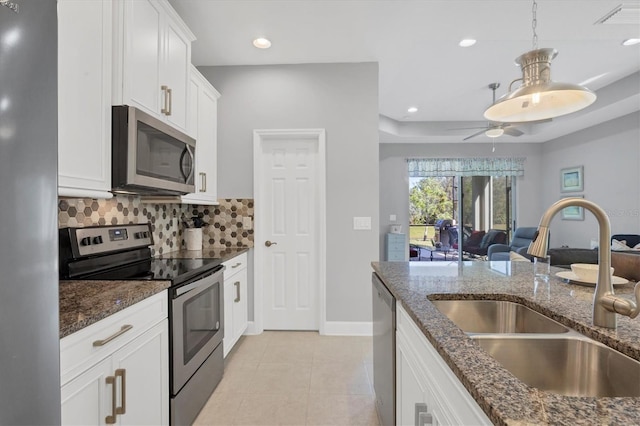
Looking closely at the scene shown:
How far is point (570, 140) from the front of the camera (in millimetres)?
5598

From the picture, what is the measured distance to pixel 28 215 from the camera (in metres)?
0.67

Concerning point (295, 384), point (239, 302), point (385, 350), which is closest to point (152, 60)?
point (239, 302)

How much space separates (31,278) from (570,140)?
7.36 m

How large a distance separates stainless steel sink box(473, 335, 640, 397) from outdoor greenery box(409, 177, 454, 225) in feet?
18.9

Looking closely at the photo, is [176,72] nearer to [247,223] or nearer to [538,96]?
[247,223]

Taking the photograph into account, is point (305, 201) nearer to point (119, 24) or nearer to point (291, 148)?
point (291, 148)

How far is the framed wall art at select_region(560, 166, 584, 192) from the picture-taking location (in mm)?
5367

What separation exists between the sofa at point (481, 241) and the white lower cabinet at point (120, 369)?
20.3 ft

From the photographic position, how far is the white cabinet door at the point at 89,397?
95 centimetres

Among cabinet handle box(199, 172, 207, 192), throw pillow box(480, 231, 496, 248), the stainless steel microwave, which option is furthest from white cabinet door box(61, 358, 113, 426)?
throw pillow box(480, 231, 496, 248)

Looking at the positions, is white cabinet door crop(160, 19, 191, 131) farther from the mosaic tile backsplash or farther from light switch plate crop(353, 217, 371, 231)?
light switch plate crop(353, 217, 371, 231)

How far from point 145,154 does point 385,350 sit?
65.6 inches

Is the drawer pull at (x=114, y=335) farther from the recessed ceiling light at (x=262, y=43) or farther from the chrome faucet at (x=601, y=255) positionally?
the recessed ceiling light at (x=262, y=43)

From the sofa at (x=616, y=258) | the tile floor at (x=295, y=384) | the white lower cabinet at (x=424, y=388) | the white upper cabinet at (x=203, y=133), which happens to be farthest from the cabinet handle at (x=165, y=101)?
the sofa at (x=616, y=258)
